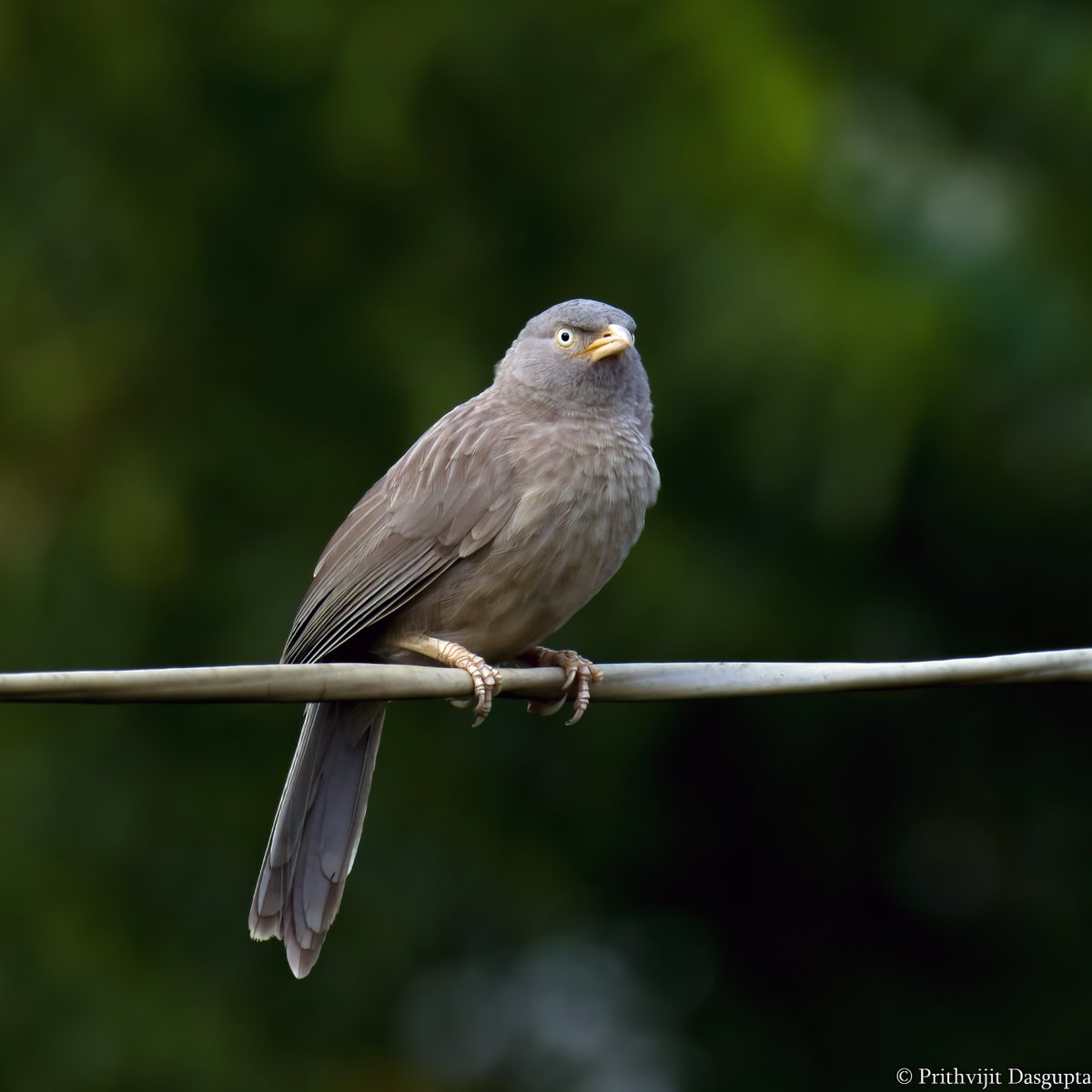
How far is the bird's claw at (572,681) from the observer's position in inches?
168

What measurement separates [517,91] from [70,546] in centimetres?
288

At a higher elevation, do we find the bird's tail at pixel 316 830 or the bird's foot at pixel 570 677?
the bird's foot at pixel 570 677

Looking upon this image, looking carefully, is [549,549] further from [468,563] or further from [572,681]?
[572,681]

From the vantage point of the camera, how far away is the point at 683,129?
7.39 meters

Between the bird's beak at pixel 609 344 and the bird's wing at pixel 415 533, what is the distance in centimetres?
33

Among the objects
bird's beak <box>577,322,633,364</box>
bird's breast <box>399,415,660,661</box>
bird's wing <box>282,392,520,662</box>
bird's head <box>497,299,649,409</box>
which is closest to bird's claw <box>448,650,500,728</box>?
bird's breast <box>399,415,660,661</box>

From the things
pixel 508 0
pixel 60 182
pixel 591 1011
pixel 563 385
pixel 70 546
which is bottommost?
pixel 591 1011

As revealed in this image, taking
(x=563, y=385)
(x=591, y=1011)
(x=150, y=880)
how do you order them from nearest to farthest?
(x=563, y=385) → (x=150, y=880) → (x=591, y=1011)

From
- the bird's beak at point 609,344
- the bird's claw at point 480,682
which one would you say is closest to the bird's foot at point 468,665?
the bird's claw at point 480,682

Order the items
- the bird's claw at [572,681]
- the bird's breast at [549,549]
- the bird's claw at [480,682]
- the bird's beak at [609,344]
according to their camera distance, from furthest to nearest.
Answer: the bird's beak at [609,344], the bird's breast at [549,549], the bird's claw at [572,681], the bird's claw at [480,682]

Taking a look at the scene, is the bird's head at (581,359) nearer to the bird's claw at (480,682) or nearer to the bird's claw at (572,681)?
the bird's claw at (572,681)

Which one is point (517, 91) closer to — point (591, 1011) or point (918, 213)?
point (918, 213)

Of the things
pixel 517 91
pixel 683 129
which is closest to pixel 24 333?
pixel 517 91

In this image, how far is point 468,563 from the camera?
4547 millimetres
